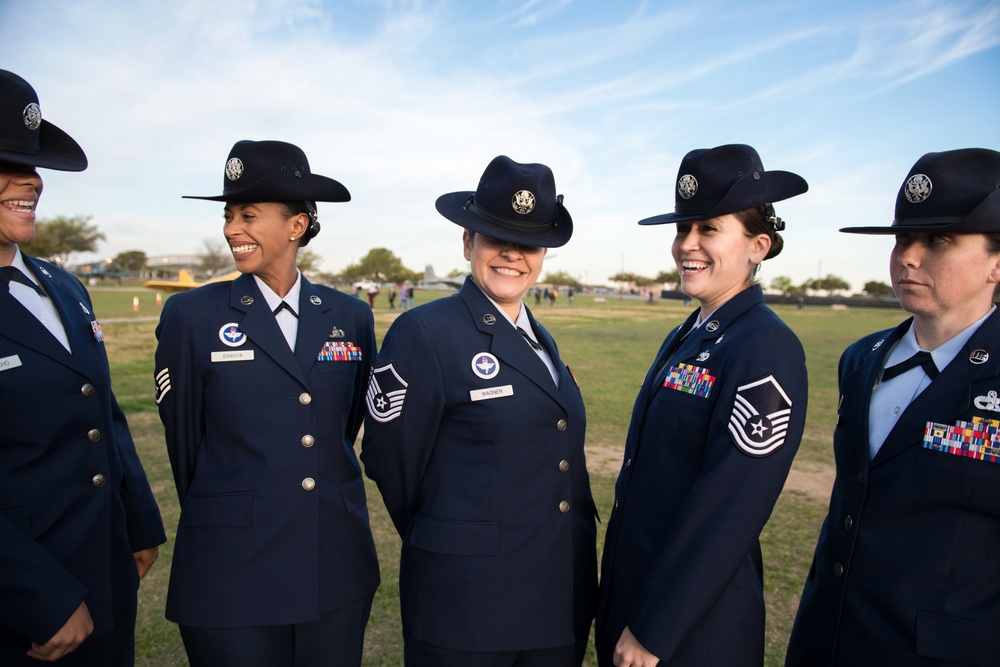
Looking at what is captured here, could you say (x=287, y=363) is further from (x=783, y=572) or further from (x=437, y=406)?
(x=783, y=572)

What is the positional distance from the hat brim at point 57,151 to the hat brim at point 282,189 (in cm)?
41

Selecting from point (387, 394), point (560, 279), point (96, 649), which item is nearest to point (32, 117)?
point (387, 394)

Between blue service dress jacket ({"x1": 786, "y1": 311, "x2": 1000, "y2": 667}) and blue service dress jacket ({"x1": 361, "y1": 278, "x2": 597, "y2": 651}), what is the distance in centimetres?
92

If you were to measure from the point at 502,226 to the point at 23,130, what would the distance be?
66.3 inches

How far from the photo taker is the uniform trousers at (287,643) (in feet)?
7.30

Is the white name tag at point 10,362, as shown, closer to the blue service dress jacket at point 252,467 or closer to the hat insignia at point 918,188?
the blue service dress jacket at point 252,467

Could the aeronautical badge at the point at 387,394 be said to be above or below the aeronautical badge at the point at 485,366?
below

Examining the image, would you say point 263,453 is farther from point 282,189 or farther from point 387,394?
point 282,189

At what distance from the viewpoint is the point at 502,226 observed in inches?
92.0

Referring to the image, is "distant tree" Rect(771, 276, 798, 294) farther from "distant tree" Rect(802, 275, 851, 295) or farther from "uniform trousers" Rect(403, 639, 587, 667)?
"uniform trousers" Rect(403, 639, 587, 667)

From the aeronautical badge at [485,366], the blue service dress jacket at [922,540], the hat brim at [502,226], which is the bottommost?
the blue service dress jacket at [922,540]

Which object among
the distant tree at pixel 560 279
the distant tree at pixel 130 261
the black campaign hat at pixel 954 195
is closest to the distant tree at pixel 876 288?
the distant tree at pixel 560 279

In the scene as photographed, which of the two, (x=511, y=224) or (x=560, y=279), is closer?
(x=511, y=224)

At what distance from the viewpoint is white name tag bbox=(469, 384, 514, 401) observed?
2.21 meters
